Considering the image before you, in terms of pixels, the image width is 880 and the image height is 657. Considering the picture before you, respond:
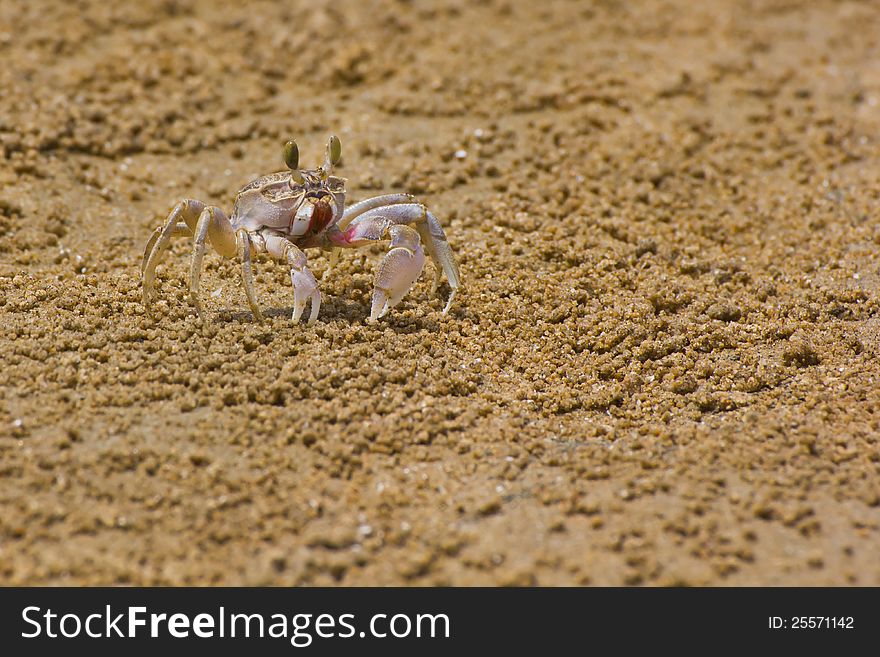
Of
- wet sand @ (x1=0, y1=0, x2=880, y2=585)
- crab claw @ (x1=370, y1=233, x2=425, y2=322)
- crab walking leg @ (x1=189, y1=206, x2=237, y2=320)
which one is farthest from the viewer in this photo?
crab claw @ (x1=370, y1=233, x2=425, y2=322)

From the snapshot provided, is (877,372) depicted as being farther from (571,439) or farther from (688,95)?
(688,95)

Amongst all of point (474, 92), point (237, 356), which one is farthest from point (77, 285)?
point (474, 92)

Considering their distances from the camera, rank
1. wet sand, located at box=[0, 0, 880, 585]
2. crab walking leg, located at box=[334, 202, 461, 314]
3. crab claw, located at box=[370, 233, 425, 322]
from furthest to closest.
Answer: crab walking leg, located at box=[334, 202, 461, 314] < crab claw, located at box=[370, 233, 425, 322] < wet sand, located at box=[0, 0, 880, 585]

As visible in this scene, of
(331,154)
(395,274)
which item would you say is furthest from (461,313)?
(331,154)

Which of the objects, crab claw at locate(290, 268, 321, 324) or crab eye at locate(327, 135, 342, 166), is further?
crab eye at locate(327, 135, 342, 166)

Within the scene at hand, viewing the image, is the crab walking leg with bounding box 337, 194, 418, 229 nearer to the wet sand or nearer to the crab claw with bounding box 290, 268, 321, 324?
the wet sand

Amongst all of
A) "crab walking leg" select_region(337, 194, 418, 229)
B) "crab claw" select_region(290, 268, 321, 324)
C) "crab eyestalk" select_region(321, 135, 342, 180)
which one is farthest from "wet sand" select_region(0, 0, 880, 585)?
"crab eyestalk" select_region(321, 135, 342, 180)

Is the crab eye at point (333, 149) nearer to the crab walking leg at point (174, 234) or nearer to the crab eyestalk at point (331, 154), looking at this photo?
the crab eyestalk at point (331, 154)
